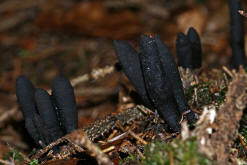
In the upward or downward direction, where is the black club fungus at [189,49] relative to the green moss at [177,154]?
upward

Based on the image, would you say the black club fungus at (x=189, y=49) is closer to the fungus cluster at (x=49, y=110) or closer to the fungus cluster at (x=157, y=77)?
the fungus cluster at (x=157, y=77)

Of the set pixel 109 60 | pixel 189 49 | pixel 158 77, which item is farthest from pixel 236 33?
pixel 109 60

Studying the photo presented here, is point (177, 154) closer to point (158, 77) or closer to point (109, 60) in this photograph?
point (158, 77)

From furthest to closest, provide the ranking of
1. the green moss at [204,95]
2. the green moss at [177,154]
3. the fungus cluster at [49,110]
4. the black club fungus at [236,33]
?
the black club fungus at [236,33] < the green moss at [204,95] < the fungus cluster at [49,110] < the green moss at [177,154]

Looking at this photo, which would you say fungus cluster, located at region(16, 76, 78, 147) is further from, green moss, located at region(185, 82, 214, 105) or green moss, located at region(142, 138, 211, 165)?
green moss, located at region(185, 82, 214, 105)

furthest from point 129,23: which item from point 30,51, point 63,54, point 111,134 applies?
point 111,134

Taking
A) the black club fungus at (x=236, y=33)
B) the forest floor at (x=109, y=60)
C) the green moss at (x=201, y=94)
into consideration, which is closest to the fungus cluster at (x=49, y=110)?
the forest floor at (x=109, y=60)

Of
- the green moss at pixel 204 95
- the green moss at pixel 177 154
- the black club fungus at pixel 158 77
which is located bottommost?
the green moss at pixel 177 154
